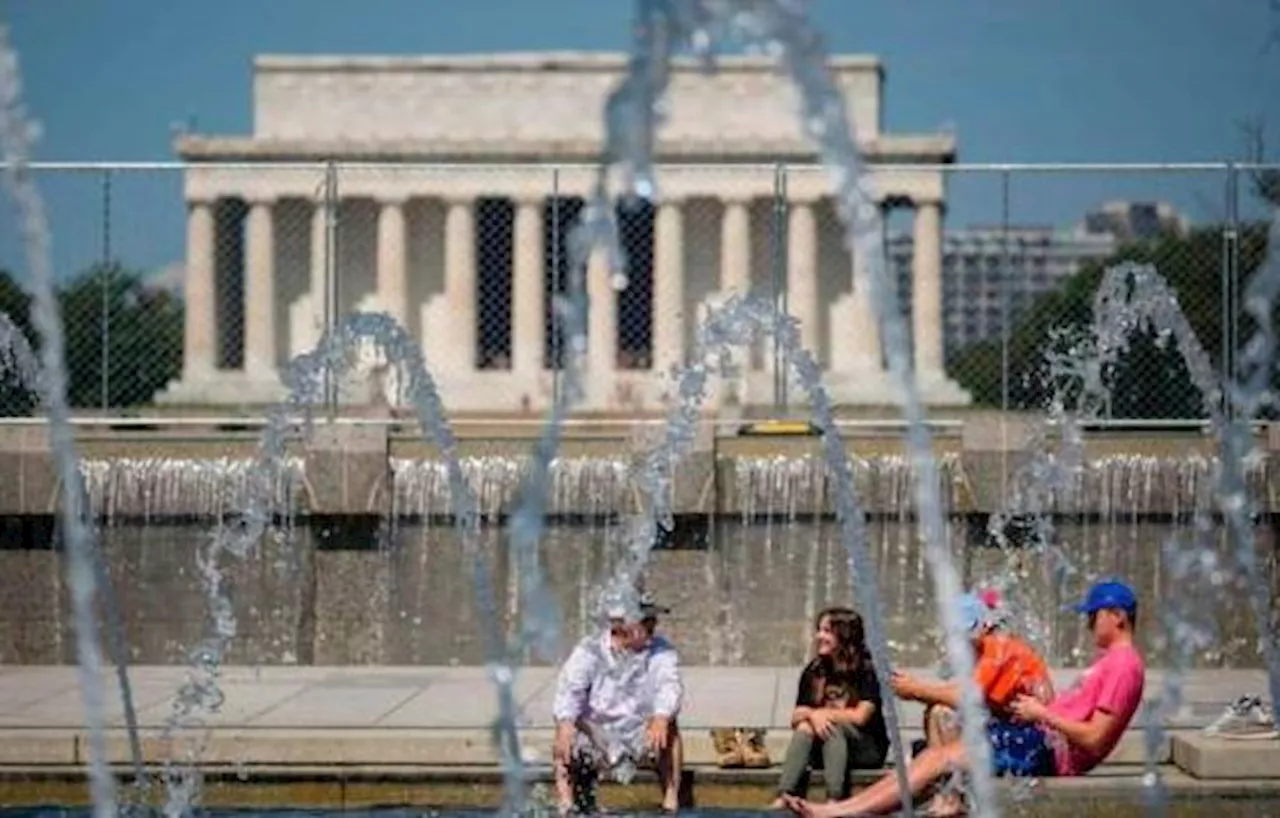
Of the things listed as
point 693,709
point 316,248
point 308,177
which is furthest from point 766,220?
point 693,709

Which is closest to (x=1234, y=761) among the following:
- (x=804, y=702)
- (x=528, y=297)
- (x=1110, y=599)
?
(x=1110, y=599)

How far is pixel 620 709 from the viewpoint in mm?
11859

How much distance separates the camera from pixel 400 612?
18156mm

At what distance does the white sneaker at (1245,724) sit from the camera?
11898mm

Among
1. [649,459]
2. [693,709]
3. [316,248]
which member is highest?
[316,248]

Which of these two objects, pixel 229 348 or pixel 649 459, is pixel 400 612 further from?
pixel 229 348

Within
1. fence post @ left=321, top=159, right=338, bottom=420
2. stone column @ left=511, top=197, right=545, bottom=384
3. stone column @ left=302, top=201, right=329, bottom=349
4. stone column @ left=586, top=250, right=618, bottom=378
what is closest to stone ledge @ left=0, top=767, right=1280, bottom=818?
stone column @ left=302, top=201, right=329, bottom=349

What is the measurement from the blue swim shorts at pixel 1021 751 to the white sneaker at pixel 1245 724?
1105 millimetres

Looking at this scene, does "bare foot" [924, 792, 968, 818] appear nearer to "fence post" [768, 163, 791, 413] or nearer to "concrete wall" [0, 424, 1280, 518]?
"concrete wall" [0, 424, 1280, 518]

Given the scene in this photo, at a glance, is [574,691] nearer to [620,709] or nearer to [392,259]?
[620,709]

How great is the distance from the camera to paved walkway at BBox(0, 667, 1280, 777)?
12266mm

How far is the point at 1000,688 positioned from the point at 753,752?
58.4 inches

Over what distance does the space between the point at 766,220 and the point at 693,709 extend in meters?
13.1

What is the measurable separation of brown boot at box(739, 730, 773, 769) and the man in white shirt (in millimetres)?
316
